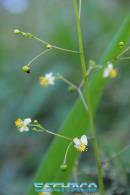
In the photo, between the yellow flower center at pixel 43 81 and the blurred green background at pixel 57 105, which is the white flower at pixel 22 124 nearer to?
the yellow flower center at pixel 43 81

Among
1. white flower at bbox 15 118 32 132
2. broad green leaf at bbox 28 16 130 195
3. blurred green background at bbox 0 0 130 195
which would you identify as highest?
blurred green background at bbox 0 0 130 195

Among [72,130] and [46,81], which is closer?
[46,81]

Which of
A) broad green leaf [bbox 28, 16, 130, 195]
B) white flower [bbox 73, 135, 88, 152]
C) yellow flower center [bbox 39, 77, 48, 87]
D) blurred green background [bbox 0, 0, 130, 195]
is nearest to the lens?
white flower [bbox 73, 135, 88, 152]

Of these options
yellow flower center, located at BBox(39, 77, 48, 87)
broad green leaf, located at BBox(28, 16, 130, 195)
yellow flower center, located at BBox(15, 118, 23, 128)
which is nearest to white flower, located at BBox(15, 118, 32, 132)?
yellow flower center, located at BBox(15, 118, 23, 128)

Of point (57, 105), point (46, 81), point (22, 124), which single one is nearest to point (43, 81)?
point (46, 81)

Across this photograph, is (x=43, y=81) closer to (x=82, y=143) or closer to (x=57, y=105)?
(x=82, y=143)

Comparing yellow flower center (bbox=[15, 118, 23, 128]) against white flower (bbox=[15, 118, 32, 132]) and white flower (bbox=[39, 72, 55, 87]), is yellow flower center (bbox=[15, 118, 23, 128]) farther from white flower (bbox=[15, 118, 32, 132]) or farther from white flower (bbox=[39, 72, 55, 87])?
white flower (bbox=[39, 72, 55, 87])

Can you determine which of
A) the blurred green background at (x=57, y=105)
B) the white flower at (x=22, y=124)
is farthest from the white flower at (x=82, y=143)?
the blurred green background at (x=57, y=105)
